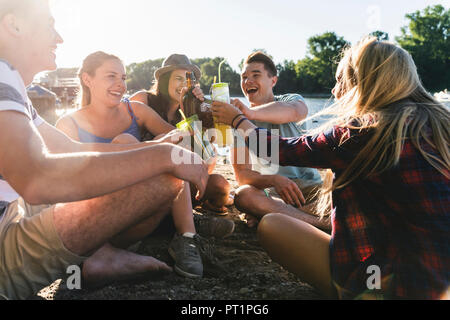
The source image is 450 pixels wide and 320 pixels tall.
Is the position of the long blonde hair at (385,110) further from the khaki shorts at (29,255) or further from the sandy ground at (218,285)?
the khaki shorts at (29,255)

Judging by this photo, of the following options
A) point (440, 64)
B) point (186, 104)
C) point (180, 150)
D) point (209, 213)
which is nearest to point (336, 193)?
point (180, 150)

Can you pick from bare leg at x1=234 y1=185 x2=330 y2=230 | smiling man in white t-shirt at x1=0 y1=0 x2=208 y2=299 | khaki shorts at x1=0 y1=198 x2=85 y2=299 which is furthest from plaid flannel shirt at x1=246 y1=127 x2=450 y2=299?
bare leg at x1=234 y1=185 x2=330 y2=230

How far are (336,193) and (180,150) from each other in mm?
812

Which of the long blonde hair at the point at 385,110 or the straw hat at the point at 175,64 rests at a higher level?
the straw hat at the point at 175,64

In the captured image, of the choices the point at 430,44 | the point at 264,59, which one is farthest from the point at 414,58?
the point at 264,59

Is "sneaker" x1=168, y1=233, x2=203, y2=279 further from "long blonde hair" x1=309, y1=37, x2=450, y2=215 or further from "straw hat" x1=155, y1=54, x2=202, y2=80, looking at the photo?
"straw hat" x1=155, y1=54, x2=202, y2=80

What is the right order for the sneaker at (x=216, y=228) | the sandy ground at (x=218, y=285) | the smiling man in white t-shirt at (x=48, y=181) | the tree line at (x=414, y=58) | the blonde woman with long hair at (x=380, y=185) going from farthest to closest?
the tree line at (x=414, y=58)
the sneaker at (x=216, y=228)
the sandy ground at (x=218, y=285)
the blonde woman with long hair at (x=380, y=185)
the smiling man in white t-shirt at (x=48, y=181)

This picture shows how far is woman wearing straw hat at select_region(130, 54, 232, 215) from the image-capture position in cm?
360

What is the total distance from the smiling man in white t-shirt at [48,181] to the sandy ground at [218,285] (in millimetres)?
354

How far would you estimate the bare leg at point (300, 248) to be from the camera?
184 centimetres

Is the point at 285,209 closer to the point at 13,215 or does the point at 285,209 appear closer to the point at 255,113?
the point at 255,113

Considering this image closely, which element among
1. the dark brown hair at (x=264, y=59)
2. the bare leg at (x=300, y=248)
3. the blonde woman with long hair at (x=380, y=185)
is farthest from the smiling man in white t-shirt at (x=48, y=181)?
the dark brown hair at (x=264, y=59)

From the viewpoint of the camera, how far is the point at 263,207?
3.31 m
